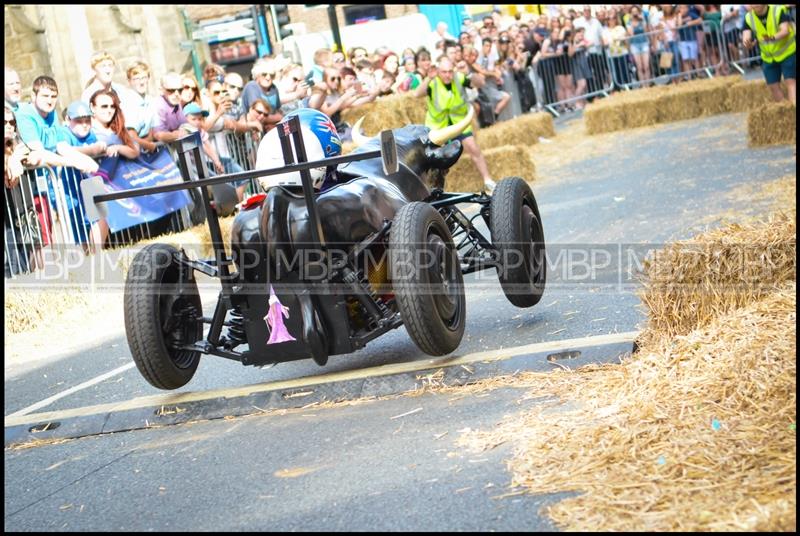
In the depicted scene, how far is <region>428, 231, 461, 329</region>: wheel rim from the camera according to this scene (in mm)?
5754

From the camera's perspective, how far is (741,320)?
4.66 meters

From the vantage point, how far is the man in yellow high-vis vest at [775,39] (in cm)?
1498

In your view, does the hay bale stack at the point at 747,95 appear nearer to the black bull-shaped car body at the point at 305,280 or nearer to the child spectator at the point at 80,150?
the child spectator at the point at 80,150

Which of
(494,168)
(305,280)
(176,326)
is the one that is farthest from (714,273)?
(494,168)

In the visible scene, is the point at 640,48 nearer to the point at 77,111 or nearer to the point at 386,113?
the point at 386,113

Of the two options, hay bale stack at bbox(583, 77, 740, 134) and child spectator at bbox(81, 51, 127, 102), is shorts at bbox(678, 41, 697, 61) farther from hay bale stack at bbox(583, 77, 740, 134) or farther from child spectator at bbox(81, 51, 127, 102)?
child spectator at bbox(81, 51, 127, 102)

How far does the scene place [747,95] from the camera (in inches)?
728

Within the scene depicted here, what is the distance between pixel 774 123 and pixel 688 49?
10.5m

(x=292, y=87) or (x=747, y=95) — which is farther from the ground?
(x=292, y=87)

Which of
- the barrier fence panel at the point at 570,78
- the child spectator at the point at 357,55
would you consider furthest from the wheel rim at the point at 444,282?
the barrier fence panel at the point at 570,78

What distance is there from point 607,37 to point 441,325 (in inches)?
749

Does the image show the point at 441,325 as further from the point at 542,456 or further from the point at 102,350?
the point at 102,350

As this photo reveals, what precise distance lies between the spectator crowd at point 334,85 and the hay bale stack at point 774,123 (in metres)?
4.04

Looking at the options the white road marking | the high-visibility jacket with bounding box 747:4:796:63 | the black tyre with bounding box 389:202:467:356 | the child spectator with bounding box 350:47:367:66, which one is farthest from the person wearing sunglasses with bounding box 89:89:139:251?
the high-visibility jacket with bounding box 747:4:796:63
